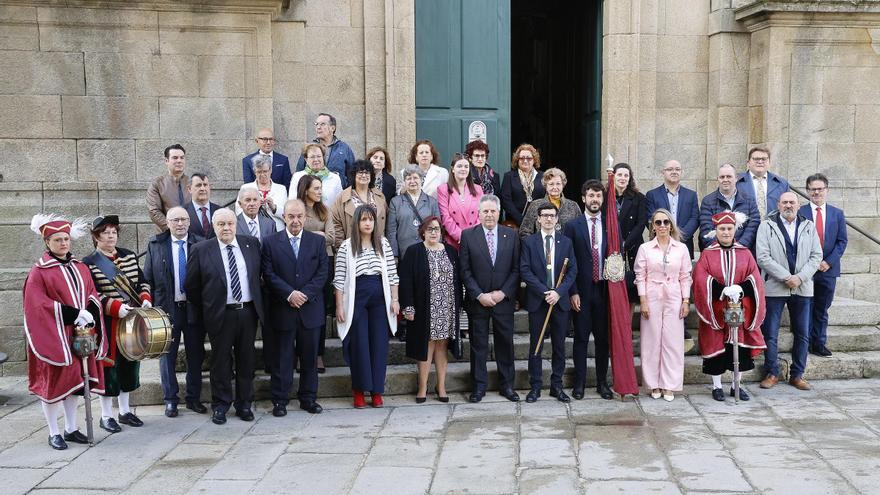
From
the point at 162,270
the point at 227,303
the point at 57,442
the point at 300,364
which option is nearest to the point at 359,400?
the point at 300,364

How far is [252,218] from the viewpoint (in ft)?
26.3

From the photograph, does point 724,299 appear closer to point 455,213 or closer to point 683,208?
point 683,208

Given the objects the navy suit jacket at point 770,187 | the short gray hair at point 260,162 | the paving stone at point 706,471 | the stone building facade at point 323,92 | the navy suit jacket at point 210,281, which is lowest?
the paving stone at point 706,471

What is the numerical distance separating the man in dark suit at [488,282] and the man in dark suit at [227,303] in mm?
1820

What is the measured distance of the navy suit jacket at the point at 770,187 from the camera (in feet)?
29.7

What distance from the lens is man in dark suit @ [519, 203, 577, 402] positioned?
8039 millimetres

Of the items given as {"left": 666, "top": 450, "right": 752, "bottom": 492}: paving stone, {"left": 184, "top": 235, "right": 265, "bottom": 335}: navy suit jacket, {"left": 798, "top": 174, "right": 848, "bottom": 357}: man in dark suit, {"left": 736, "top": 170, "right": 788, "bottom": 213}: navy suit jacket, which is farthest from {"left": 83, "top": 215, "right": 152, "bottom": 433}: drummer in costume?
{"left": 798, "top": 174, "right": 848, "bottom": 357}: man in dark suit

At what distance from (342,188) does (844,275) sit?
5794mm

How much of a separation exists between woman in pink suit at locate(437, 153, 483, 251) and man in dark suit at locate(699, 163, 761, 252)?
2.13 m

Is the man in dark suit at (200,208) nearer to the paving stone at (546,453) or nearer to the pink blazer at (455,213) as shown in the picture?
the pink blazer at (455,213)

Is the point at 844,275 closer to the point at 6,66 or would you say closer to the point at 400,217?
the point at 400,217

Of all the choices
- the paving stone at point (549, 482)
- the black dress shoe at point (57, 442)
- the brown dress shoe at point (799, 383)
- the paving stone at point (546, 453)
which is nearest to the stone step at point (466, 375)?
the brown dress shoe at point (799, 383)

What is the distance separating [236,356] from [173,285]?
2.56 feet

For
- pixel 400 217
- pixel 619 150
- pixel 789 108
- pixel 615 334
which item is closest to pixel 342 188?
pixel 400 217
